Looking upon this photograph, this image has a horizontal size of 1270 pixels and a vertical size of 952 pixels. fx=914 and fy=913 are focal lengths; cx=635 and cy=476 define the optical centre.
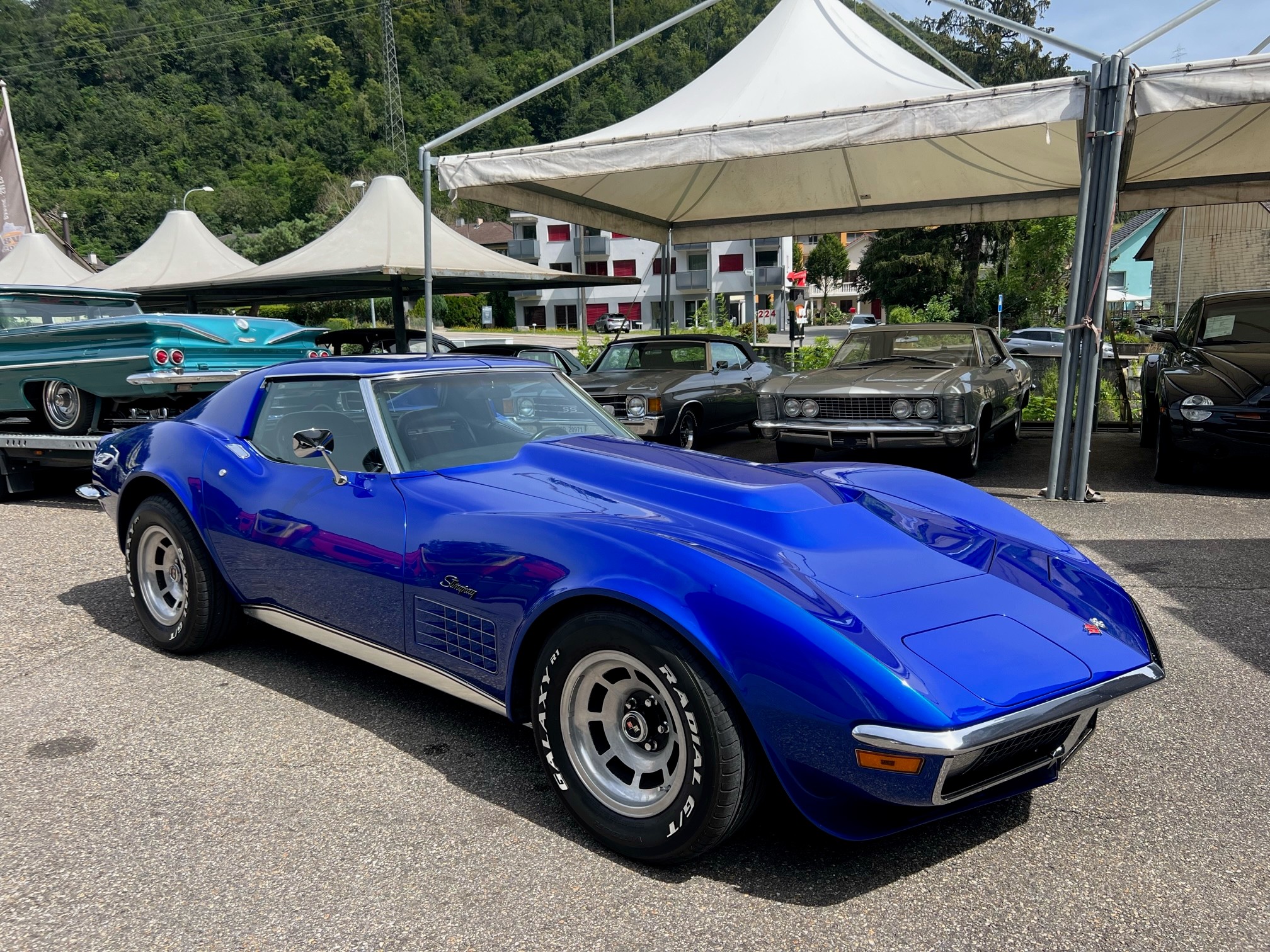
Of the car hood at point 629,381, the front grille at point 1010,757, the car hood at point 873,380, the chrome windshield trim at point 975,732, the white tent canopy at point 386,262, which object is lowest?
the front grille at point 1010,757

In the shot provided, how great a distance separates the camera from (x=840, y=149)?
10766 millimetres

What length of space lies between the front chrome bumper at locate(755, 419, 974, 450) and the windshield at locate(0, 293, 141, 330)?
6.10 metres

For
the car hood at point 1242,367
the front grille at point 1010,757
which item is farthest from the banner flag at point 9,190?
the front grille at point 1010,757

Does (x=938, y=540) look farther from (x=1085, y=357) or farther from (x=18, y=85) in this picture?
(x=18, y=85)

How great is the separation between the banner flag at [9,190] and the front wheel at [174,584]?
1713cm

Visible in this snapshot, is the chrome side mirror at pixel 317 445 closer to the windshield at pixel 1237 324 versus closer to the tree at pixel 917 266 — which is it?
the windshield at pixel 1237 324

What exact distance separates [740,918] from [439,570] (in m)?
1.32

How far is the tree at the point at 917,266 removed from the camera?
47.3 meters

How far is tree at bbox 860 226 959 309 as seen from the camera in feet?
155

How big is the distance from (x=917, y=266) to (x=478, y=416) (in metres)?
47.6

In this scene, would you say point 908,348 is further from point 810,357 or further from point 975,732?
point 975,732

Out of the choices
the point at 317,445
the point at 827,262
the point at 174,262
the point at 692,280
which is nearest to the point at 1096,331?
the point at 317,445

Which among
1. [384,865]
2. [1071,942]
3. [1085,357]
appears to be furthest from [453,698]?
[1085,357]

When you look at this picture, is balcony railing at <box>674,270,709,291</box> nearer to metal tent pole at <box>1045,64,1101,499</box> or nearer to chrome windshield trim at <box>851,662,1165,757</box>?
metal tent pole at <box>1045,64,1101,499</box>
